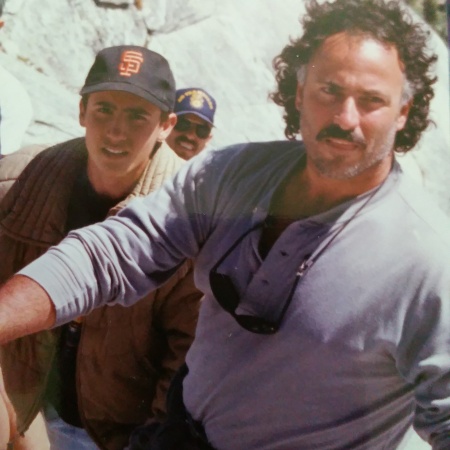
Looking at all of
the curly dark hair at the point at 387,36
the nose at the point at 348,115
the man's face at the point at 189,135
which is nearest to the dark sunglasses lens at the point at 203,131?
the man's face at the point at 189,135

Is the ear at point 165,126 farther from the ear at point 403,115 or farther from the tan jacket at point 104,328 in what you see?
the ear at point 403,115

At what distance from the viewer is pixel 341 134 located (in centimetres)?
39

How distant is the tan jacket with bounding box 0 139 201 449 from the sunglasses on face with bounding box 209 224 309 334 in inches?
6.4

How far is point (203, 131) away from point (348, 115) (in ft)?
1.85

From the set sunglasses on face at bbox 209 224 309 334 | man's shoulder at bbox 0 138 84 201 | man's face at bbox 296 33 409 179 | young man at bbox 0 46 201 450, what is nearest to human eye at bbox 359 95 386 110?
man's face at bbox 296 33 409 179

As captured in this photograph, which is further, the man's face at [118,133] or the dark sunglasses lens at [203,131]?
the dark sunglasses lens at [203,131]

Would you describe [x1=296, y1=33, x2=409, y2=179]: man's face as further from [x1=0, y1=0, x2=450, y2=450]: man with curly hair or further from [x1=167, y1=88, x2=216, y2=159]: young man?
[x1=167, y1=88, x2=216, y2=159]: young man

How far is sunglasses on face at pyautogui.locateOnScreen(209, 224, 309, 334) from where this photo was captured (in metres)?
0.38

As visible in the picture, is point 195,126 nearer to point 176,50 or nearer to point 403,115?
point 176,50

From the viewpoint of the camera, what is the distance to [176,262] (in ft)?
1.52

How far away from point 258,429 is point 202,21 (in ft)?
1.65

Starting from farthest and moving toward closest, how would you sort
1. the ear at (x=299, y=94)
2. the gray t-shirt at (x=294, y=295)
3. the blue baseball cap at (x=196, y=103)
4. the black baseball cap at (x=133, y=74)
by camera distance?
the blue baseball cap at (x=196, y=103) < the black baseball cap at (x=133, y=74) < the ear at (x=299, y=94) < the gray t-shirt at (x=294, y=295)

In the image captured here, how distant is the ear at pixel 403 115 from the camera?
412 millimetres

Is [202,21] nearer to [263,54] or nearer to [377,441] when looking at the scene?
[263,54]
